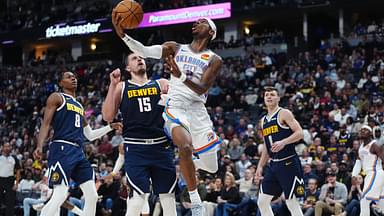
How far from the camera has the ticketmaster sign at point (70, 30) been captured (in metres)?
32.4

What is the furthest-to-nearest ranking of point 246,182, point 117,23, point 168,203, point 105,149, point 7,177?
point 105,149 → point 7,177 → point 246,182 → point 168,203 → point 117,23

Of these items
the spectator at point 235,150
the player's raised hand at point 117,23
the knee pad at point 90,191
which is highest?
the player's raised hand at point 117,23

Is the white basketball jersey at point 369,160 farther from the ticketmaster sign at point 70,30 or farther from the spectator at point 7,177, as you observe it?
the ticketmaster sign at point 70,30

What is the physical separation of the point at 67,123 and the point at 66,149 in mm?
369

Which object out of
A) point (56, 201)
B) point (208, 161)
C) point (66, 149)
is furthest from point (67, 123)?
point (208, 161)

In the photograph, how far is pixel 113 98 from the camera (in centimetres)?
730

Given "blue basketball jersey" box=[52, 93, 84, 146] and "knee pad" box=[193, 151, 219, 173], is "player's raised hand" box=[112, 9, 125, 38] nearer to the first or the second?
"knee pad" box=[193, 151, 219, 173]

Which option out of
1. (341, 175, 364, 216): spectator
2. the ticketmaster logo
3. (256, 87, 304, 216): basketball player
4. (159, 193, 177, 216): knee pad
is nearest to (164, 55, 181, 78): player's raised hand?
(159, 193, 177, 216): knee pad

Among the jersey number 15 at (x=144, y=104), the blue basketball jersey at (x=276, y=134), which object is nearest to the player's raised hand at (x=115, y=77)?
the jersey number 15 at (x=144, y=104)

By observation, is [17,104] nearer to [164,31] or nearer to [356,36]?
[164,31]

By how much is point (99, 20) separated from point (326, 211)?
73.4 feet

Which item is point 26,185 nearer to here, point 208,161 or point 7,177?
point 7,177

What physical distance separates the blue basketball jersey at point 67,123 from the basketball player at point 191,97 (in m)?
1.91

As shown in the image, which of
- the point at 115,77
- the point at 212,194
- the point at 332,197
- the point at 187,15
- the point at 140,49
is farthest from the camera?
the point at 187,15
